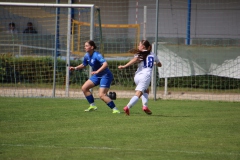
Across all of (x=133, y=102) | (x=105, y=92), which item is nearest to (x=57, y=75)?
(x=105, y=92)

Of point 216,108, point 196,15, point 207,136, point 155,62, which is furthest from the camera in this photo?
point 196,15

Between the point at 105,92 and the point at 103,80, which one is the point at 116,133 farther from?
the point at 103,80

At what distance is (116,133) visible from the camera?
372 inches

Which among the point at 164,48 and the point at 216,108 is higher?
the point at 164,48

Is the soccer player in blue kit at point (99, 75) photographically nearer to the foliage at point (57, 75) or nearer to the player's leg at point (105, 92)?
the player's leg at point (105, 92)

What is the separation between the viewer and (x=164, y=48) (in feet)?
59.0

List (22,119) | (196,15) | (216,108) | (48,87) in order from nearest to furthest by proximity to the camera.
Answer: (22,119) → (216,108) → (48,87) → (196,15)

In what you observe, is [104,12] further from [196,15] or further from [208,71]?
[208,71]

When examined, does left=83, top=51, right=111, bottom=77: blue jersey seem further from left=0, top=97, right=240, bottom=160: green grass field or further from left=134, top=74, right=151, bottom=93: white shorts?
left=134, top=74, right=151, bottom=93: white shorts

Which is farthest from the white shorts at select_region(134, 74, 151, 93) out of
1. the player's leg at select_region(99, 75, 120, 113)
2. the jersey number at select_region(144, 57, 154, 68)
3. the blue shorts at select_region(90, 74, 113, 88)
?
the blue shorts at select_region(90, 74, 113, 88)

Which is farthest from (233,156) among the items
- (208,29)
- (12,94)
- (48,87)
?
(208,29)

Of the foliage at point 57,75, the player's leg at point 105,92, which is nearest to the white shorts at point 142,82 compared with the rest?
the player's leg at point 105,92

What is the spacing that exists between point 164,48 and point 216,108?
4046 millimetres

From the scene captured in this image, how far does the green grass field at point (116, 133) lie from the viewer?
7621mm
